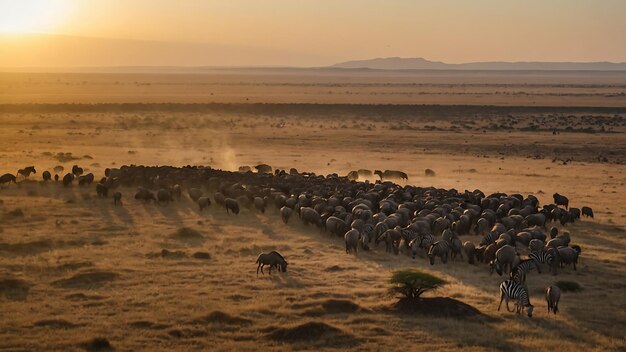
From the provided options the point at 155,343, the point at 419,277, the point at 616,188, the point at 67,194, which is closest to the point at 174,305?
the point at 155,343

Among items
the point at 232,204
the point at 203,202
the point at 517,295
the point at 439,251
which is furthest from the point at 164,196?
the point at 517,295

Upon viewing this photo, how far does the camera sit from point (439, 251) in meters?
26.0

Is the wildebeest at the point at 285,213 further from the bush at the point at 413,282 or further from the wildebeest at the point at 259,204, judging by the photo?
the bush at the point at 413,282

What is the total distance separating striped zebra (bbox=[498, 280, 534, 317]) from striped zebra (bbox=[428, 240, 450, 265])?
567 centimetres

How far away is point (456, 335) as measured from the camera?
18.0 metres

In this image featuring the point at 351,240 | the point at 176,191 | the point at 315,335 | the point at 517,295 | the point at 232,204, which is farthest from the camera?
the point at 176,191

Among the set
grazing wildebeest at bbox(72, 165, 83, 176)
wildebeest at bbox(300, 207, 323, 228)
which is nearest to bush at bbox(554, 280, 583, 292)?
wildebeest at bbox(300, 207, 323, 228)

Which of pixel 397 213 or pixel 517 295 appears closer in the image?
pixel 517 295

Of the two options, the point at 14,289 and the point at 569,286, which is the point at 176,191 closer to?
the point at 14,289

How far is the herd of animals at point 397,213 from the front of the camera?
24.9m

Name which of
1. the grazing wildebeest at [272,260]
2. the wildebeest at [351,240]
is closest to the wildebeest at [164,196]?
the wildebeest at [351,240]

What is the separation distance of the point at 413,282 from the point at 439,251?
5832 millimetres

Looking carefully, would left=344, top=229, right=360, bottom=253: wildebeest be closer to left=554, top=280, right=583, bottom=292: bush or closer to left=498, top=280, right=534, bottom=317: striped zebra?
left=554, top=280, right=583, bottom=292: bush

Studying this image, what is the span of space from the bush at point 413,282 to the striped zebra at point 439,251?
5.09m
